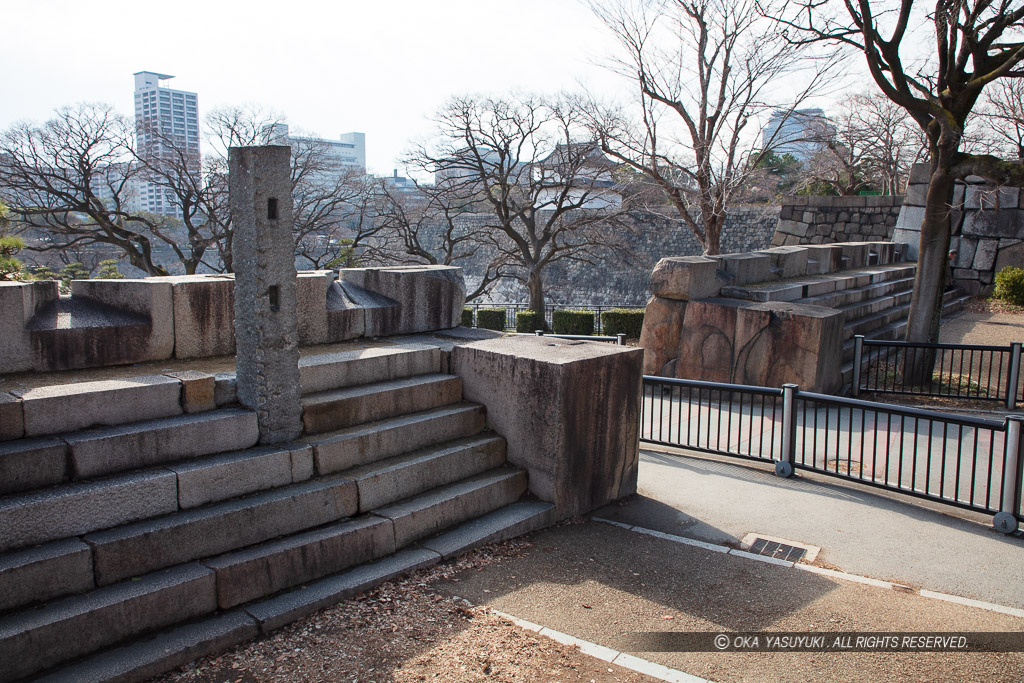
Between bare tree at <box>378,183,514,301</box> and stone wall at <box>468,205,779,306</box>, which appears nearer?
bare tree at <box>378,183,514,301</box>

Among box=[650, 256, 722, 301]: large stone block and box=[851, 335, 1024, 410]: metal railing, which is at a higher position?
box=[650, 256, 722, 301]: large stone block

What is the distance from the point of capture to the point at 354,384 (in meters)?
5.34

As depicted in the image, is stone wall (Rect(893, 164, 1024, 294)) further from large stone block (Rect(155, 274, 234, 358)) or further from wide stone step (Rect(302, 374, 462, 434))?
large stone block (Rect(155, 274, 234, 358))

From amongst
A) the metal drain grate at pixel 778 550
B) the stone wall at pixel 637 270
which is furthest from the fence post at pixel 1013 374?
the stone wall at pixel 637 270

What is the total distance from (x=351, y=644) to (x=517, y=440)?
221 cm

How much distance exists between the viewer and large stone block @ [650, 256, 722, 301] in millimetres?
10508

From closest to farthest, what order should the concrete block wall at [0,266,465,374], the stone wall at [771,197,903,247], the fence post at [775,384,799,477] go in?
the concrete block wall at [0,266,465,374] < the fence post at [775,384,799,477] < the stone wall at [771,197,903,247]

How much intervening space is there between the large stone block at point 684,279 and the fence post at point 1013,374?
3.92m

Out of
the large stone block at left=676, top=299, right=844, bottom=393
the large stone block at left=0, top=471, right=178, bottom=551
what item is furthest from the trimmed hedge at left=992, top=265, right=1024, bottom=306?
the large stone block at left=0, top=471, right=178, bottom=551

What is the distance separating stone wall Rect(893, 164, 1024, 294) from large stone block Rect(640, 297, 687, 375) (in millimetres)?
11198

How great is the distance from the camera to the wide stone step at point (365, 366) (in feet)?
16.7

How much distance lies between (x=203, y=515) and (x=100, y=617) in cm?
70

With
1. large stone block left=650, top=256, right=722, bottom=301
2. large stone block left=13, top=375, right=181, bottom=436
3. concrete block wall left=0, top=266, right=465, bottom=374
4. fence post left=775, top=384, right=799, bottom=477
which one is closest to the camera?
large stone block left=13, top=375, right=181, bottom=436

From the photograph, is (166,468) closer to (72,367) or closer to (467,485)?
(72,367)
